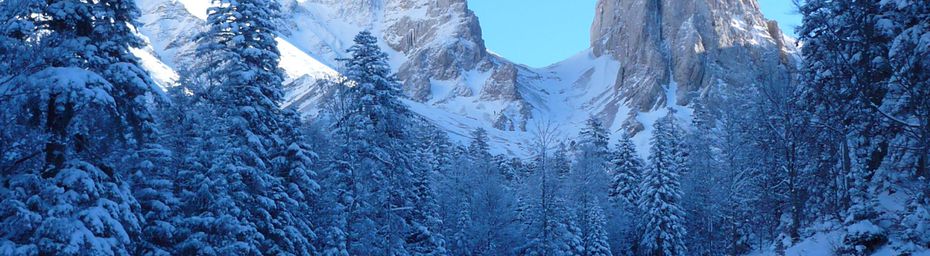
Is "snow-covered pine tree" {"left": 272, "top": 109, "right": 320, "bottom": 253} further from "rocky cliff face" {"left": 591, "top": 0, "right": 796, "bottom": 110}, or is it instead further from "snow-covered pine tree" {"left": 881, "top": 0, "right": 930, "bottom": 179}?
"rocky cliff face" {"left": 591, "top": 0, "right": 796, "bottom": 110}

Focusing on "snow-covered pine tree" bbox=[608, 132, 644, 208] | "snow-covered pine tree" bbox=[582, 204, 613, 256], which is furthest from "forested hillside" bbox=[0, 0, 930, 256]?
"snow-covered pine tree" bbox=[608, 132, 644, 208]

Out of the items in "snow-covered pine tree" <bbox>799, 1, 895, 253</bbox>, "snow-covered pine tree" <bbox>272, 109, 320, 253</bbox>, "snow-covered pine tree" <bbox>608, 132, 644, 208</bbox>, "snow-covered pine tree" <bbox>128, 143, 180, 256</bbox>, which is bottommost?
"snow-covered pine tree" <bbox>128, 143, 180, 256</bbox>

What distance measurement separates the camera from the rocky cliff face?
529 ft

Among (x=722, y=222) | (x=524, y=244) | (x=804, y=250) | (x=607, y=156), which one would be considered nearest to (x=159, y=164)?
(x=804, y=250)

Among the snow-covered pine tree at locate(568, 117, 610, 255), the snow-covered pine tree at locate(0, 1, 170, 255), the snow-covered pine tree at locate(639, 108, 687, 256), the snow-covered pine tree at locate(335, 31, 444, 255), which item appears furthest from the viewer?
the snow-covered pine tree at locate(568, 117, 610, 255)

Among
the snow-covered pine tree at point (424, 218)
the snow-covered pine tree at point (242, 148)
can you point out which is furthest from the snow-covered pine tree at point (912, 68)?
the snow-covered pine tree at point (424, 218)

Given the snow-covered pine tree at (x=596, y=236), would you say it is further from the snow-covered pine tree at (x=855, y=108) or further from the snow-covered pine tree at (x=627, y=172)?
the snow-covered pine tree at (x=855, y=108)

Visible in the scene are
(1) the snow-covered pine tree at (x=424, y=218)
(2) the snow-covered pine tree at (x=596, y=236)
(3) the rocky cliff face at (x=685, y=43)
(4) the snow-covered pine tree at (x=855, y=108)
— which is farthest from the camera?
(3) the rocky cliff face at (x=685, y=43)

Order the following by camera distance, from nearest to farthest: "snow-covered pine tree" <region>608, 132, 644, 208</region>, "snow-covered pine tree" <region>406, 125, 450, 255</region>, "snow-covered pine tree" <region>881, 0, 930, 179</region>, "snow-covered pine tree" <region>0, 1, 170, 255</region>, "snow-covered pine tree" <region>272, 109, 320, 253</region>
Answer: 1. "snow-covered pine tree" <region>881, 0, 930, 179</region>
2. "snow-covered pine tree" <region>0, 1, 170, 255</region>
3. "snow-covered pine tree" <region>272, 109, 320, 253</region>
4. "snow-covered pine tree" <region>406, 125, 450, 255</region>
5. "snow-covered pine tree" <region>608, 132, 644, 208</region>

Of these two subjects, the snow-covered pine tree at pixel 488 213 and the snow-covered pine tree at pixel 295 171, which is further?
the snow-covered pine tree at pixel 488 213

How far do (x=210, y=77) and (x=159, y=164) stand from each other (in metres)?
2.62

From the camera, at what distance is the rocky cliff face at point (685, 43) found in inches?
6348

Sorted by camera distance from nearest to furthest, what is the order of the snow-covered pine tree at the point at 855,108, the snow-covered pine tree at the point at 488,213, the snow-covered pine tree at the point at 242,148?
1. the snow-covered pine tree at the point at 855,108
2. the snow-covered pine tree at the point at 242,148
3. the snow-covered pine tree at the point at 488,213

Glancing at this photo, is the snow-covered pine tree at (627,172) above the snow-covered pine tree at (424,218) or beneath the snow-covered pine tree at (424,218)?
above
